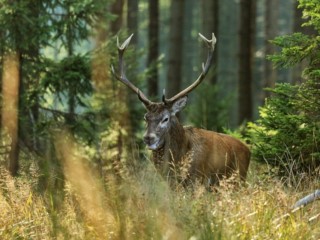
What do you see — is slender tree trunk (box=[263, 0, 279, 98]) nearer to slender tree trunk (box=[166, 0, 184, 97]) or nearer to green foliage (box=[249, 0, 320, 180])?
slender tree trunk (box=[166, 0, 184, 97])

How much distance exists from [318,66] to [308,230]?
10.8ft

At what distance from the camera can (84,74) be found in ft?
41.7

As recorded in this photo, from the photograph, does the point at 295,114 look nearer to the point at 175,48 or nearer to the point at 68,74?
the point at 68,74

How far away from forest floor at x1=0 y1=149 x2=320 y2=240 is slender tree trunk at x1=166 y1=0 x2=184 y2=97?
14.0 meters

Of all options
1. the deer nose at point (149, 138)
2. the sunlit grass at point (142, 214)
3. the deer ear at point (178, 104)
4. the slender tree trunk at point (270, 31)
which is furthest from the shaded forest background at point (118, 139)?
the slender tree trunk at point (270, 31)

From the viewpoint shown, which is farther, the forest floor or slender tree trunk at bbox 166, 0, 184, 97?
slender tree trunk at bbox 166, 0, 184, 97

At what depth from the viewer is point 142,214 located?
6.15 m

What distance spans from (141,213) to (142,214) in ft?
0.13

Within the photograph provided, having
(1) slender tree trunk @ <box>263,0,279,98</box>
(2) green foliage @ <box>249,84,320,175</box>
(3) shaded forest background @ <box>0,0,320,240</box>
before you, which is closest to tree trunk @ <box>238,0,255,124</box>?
(3) shaded forest background @ <box>0,0,320,240</box>

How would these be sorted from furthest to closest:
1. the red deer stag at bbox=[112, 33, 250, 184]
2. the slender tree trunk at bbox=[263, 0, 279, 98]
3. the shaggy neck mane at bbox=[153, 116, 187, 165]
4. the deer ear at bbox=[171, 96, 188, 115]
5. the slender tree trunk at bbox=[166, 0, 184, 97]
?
the slender tree trunk at bbox=[263, 0, 279, 98] → the slender tree trunk at bbox=[166, 0, 184, 97] → the deer ear at bbox=[171, 96, 188, 115] → the shaggy neck mane at bbox=[153, 116, 187, 165] → the red deer stag at bbox=[112, 33, 250, 184]

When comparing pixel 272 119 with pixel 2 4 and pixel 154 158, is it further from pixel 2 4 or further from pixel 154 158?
pixel 2 4

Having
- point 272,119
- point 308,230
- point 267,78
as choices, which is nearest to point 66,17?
point 272,119

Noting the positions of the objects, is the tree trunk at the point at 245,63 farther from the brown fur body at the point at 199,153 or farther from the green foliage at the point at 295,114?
the green foliage at the point at 295,114

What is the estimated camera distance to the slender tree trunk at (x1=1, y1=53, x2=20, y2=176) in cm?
1195
